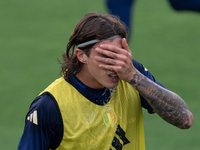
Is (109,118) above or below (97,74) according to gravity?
below

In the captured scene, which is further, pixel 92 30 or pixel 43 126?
pixel 92 30

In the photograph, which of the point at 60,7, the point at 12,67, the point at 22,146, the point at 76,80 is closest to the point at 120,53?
the point at 76,80

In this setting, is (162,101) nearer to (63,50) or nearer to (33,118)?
(33,118)

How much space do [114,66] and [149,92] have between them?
339mm

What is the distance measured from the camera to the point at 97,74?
7.91 feet

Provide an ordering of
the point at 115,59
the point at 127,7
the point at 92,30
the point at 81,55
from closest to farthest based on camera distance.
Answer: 1. the point at 115,59
2. the point at 92,30
3. the point at 81,55
4. the point at 127,7

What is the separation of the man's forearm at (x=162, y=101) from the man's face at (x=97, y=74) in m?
0.13

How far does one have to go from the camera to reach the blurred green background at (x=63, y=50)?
5.80 m

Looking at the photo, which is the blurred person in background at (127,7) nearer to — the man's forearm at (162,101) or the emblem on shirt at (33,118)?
the man's forearm at (162,101)

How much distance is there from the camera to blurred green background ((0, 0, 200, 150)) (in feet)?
19.0

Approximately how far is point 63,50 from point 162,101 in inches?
227

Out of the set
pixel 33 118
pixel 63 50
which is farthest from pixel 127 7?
pixel 63 50

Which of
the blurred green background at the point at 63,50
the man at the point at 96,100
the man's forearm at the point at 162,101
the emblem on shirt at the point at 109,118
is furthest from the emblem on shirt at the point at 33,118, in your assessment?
the blurred green background at the point at 63,50

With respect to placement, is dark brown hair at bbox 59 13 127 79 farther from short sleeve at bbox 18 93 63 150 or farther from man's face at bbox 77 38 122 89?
short sleeve at bbox 18 93 63 150
